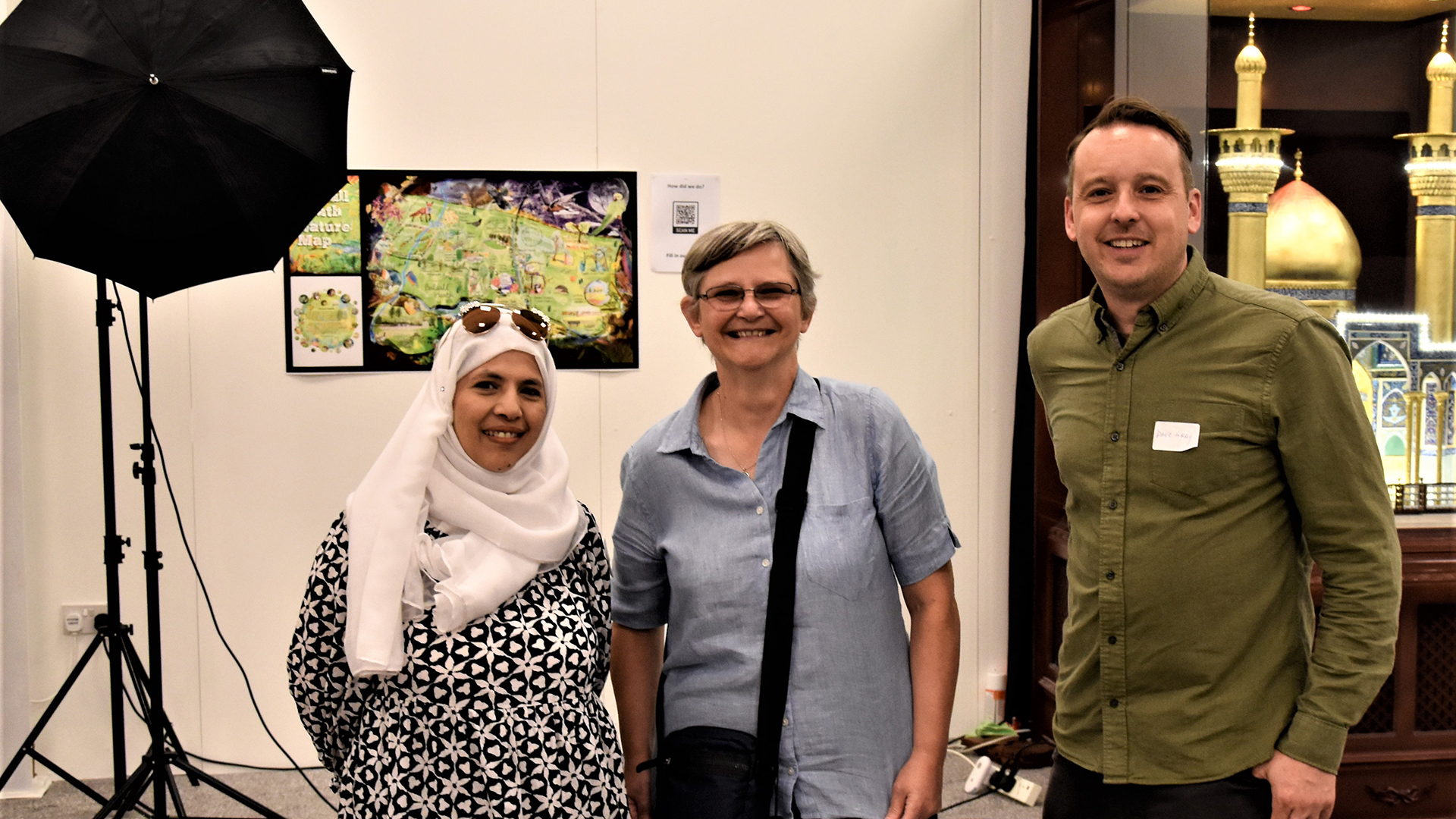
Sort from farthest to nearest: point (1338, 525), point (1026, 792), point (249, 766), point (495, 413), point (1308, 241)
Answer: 1. point (249, 766)
2. point (1026, 792)
3. point (1308, 241)
4. point (495, 413)
5. point (1338, 525)

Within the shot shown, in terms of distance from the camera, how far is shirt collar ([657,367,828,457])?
1749mm

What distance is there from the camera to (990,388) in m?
3.95

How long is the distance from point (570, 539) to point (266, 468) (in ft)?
7.07

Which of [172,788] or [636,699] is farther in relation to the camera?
[172,788]

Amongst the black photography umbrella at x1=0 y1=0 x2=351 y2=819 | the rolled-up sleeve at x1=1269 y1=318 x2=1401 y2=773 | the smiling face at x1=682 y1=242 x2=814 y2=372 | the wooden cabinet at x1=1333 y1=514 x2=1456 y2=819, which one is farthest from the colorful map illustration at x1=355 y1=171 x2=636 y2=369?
the rolled-up sleeve at x1=1269 y1=318 x2=1401 y2=773

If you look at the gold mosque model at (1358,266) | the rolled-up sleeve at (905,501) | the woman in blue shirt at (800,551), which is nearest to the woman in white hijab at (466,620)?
the woman in blue shirt at (800,551)

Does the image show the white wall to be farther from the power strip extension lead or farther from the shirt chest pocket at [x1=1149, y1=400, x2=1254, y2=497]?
the shirt chest pocket at [x1=1149, y1=400, x2=1254, y2=497]

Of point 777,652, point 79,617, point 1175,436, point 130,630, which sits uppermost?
point 1175,436

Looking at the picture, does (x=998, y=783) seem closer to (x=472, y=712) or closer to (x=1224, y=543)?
(x=1224, y=543)

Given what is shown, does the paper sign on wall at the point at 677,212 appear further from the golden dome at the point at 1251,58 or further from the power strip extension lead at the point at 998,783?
the power strip extension lead at the point at 998,783

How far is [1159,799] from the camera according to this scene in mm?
1732

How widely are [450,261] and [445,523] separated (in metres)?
2.00

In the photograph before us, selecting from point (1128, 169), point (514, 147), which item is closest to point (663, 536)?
point (1128, 169)

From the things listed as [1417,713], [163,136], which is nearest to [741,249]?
[163,136]
